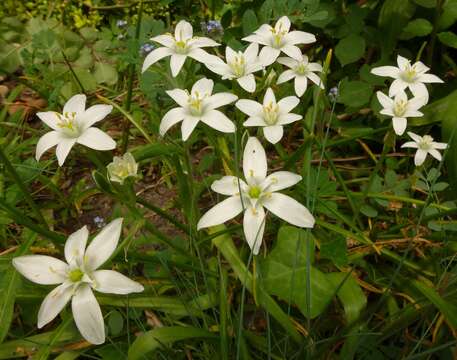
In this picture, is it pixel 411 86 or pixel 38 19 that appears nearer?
pixel 411 86

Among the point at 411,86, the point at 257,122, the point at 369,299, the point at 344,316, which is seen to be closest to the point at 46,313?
the point at 257,122

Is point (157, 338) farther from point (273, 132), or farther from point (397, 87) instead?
point (397, 87)

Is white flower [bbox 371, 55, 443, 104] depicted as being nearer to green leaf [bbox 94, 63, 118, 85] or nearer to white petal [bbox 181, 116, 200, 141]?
white petal [bbox 181, 116, 200, 141]

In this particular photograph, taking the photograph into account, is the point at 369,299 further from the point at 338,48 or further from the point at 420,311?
the point at 338,48

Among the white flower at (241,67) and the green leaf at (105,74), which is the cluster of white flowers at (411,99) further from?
the green leaf at (105,74)

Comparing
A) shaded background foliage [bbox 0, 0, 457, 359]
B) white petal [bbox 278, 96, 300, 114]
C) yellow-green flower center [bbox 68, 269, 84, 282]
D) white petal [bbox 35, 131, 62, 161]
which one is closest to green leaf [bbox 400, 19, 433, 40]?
shaded background foliage [bbox 0, 0, 457, 359]

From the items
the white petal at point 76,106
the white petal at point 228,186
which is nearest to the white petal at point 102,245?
the white petal at point 228,186

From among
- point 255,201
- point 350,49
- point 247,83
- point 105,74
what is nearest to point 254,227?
point 255,201
